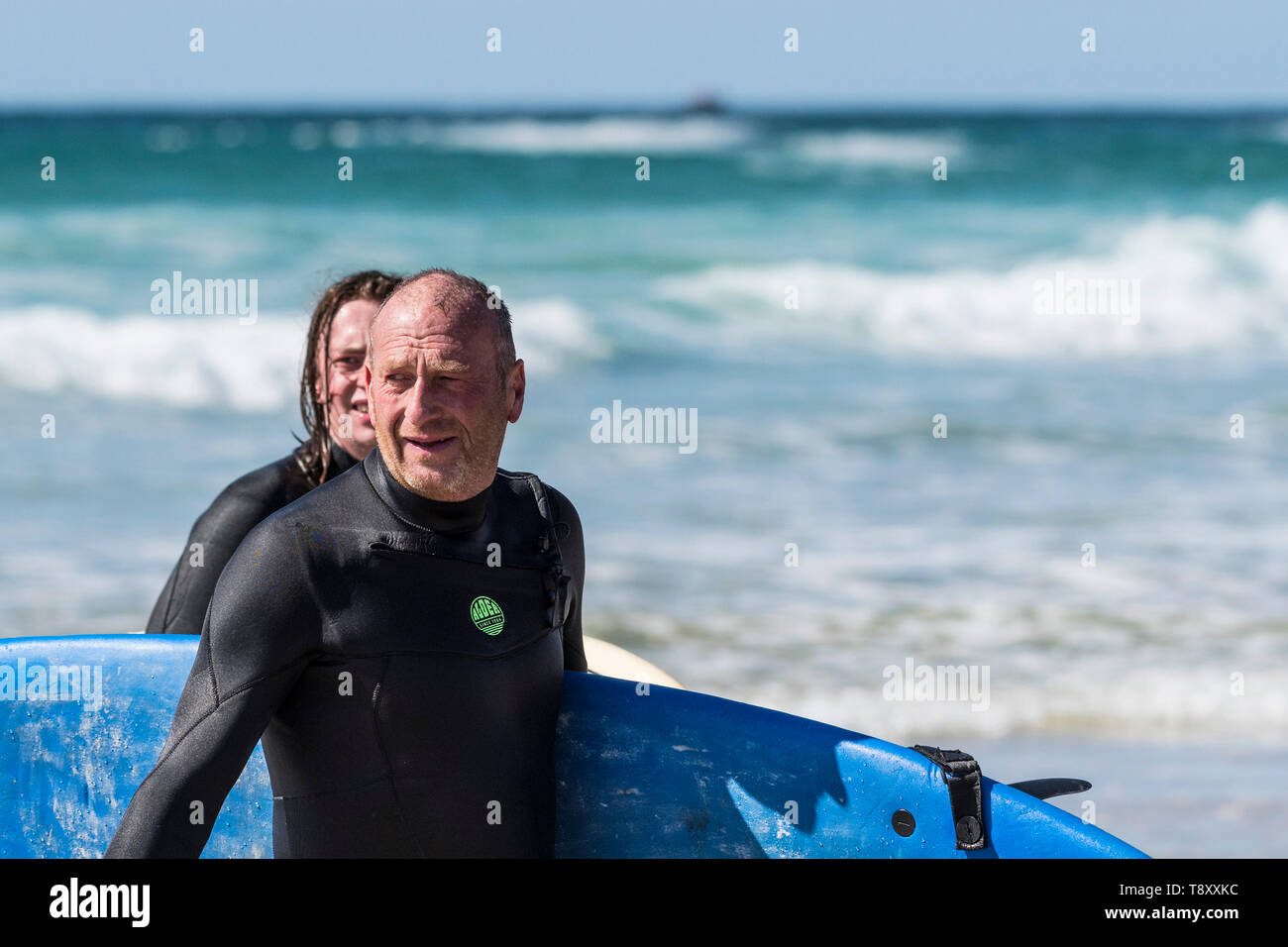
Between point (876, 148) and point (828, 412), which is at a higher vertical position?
point (876, 148)

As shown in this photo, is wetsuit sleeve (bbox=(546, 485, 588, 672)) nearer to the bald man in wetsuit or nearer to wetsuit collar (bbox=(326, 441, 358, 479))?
the bald man in wetsuit

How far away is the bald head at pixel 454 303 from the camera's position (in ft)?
6.86

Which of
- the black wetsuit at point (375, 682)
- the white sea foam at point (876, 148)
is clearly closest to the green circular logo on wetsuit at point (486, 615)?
the black wetsuit at point (375, 682)

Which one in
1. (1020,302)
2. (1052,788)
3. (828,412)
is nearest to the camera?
(1052,788)

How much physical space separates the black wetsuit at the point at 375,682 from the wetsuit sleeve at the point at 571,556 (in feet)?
0.30

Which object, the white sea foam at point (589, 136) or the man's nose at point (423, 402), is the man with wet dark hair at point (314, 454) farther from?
the white sea foam at point (589, 136)

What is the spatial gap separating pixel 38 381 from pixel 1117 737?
27.0 feet

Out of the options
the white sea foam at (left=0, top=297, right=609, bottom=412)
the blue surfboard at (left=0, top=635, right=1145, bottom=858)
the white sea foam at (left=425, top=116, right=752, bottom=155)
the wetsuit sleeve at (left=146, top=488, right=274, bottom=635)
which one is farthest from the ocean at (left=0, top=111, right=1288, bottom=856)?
the white sea foam at (left=425, top=116, right=752, bottom=155)

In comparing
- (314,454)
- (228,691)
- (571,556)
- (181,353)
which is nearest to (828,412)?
(181,353)

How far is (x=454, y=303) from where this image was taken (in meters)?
2.10

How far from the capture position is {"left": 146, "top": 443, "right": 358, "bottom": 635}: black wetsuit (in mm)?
2953

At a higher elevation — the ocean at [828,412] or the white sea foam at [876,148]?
the white sea foam at [876,148]

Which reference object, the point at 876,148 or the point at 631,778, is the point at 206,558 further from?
the point at 876,148

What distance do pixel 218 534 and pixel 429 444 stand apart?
3.42ft
